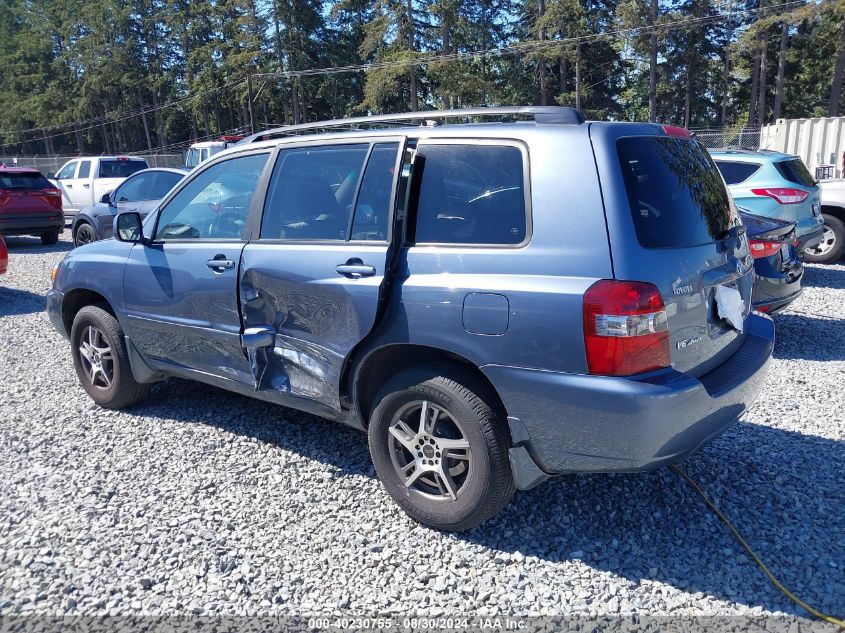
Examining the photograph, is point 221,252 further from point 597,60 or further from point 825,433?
point 597,60

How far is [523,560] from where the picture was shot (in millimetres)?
3090

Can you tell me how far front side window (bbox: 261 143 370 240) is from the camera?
3523 mm

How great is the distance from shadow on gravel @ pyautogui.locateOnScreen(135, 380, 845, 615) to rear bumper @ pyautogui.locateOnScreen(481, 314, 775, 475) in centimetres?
54

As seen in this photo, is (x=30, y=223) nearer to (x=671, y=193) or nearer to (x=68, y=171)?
(x=68, y=171)

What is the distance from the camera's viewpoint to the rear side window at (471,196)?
2.97 meters

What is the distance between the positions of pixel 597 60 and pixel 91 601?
4431 centimetres

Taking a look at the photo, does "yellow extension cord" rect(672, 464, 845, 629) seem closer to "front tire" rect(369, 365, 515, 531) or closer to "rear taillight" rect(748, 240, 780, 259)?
"front tire" rect(369, 365, 515, 531)

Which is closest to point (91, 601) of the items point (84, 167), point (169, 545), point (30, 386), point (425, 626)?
point (169, 545)

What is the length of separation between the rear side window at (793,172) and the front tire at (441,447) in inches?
304

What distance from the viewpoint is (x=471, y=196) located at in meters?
3.12

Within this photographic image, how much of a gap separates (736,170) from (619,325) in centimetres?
766

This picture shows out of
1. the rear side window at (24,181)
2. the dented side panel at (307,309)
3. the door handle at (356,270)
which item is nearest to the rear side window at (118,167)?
the rear side window at (24,181)

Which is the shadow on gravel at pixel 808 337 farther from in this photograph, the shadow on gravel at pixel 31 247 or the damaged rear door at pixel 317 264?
the shadow on gravel at pixel 31 247

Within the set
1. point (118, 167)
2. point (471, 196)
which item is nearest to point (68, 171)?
point (118, 167)
